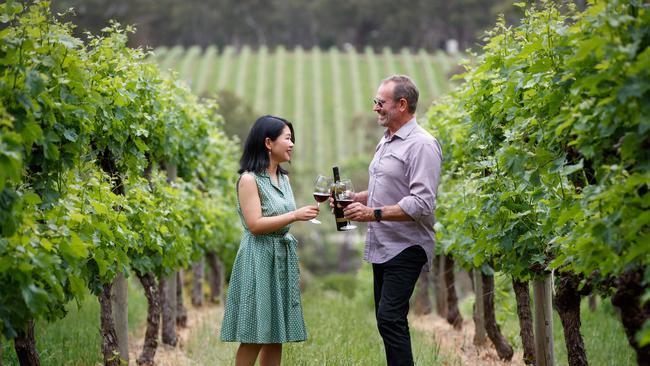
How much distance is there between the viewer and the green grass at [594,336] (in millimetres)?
8352

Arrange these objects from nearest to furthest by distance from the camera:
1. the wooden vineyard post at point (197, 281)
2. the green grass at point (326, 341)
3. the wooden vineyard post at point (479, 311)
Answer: the green grass at point (326, 341)
the wooden vineyard post at point (479, 311)
the wooden vineyard post at point (197, 281)

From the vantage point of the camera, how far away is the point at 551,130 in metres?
4.59

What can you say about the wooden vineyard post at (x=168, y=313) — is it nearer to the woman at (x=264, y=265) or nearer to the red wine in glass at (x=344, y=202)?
the woman at (x=264, y=265)

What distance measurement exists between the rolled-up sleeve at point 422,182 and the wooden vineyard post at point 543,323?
160cm

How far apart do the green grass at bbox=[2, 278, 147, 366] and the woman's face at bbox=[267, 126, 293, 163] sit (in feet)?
8.78

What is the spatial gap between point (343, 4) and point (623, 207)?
7597 centimetres

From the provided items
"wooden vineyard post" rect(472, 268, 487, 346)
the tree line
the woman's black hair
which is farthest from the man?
the tree line

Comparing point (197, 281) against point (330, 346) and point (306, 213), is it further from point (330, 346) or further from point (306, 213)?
point (306, 213)

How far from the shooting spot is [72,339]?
8.65 metres

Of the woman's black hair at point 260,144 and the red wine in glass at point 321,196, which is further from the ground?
the woman's black hair at point 260,144

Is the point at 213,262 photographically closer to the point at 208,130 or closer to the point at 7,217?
the point at 208,130

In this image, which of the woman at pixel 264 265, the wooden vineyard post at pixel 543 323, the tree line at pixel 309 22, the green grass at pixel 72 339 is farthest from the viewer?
the tree line at pixel 309 22

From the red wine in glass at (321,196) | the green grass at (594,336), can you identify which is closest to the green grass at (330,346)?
the green grass at (594,336)

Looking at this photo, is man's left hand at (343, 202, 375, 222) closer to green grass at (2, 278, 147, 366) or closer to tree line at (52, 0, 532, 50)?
green grass at (2, 278, 147, 366)
